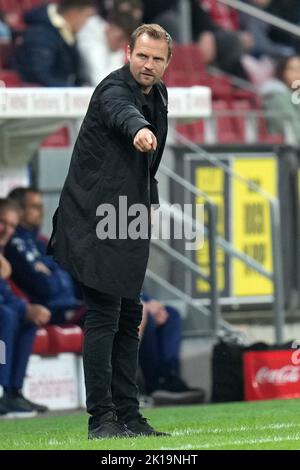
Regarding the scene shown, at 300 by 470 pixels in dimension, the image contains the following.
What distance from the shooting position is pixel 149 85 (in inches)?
272

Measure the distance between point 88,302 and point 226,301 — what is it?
6807mm

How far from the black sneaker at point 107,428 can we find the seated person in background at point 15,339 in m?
3.90

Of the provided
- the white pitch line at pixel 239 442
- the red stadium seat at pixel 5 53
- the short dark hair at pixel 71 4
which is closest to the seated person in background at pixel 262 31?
the short dark hair at pixel 71 4

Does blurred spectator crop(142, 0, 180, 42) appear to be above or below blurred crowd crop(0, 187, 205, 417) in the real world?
above

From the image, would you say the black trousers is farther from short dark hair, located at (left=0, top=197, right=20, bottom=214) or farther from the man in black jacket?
short dark hair, located at (left=0, top=197, right=20, bottom=214)

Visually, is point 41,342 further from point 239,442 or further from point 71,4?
point 239,442

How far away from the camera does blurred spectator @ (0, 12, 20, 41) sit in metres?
14.7

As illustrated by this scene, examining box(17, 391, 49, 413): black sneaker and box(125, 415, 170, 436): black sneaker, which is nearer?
box(125, 415, 170, 436): black sneaker

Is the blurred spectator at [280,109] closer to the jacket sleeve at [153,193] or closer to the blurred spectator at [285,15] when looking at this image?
the blurred spectator at [285,15]

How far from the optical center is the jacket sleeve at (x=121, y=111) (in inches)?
255

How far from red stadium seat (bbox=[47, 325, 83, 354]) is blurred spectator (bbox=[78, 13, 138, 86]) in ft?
10.5

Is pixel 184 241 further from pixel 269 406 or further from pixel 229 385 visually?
pixel 269 406

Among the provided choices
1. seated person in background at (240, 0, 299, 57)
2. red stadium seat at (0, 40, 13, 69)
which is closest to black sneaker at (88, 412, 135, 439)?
red stadium seat at (0, 40, 13, 69)
